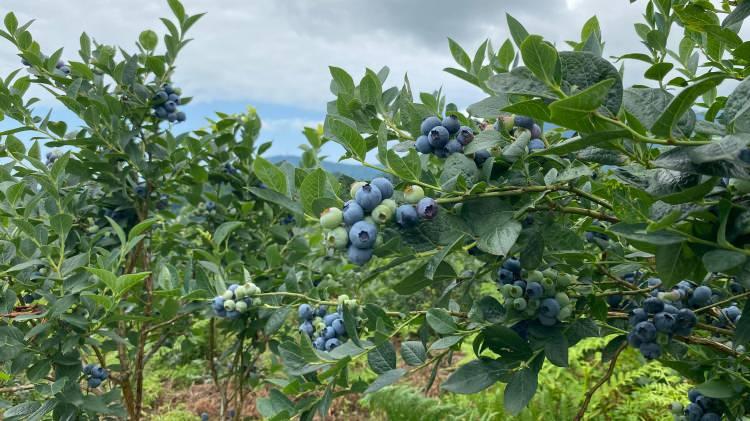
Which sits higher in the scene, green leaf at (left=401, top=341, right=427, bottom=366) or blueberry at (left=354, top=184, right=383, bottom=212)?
blueberry at (left=354, top=184, right=383, bottom=212)

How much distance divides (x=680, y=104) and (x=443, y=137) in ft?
1.25

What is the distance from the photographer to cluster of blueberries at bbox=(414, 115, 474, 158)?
971mm

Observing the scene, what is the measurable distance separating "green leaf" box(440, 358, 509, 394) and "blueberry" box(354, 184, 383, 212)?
353 mm

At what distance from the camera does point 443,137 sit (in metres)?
0.97

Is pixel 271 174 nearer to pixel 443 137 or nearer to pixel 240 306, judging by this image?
pixel 443 137

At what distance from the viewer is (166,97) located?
7.73 feet

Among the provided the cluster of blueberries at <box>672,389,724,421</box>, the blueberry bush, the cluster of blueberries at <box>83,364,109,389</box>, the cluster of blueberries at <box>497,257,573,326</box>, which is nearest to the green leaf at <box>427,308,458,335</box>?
the blueberry bush

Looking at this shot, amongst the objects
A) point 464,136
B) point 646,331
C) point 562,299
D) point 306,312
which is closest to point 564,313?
point 562,299

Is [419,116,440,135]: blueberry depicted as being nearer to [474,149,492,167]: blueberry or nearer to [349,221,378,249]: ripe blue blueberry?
[474,149,492,167]: blueberry

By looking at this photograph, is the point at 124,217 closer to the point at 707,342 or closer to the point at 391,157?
the point at 391,157

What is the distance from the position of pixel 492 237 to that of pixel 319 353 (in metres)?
0.43

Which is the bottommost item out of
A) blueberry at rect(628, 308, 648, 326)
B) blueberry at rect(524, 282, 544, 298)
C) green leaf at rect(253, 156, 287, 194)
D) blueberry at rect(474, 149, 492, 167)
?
blueberry at rect(628, 308, 648, 326)

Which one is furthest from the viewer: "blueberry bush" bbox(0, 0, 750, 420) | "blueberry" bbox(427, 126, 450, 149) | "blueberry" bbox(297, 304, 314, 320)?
"blueberry" bbox(297, 304, 314, 320)

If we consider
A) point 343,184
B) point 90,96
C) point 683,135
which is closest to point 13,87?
point 90,96
